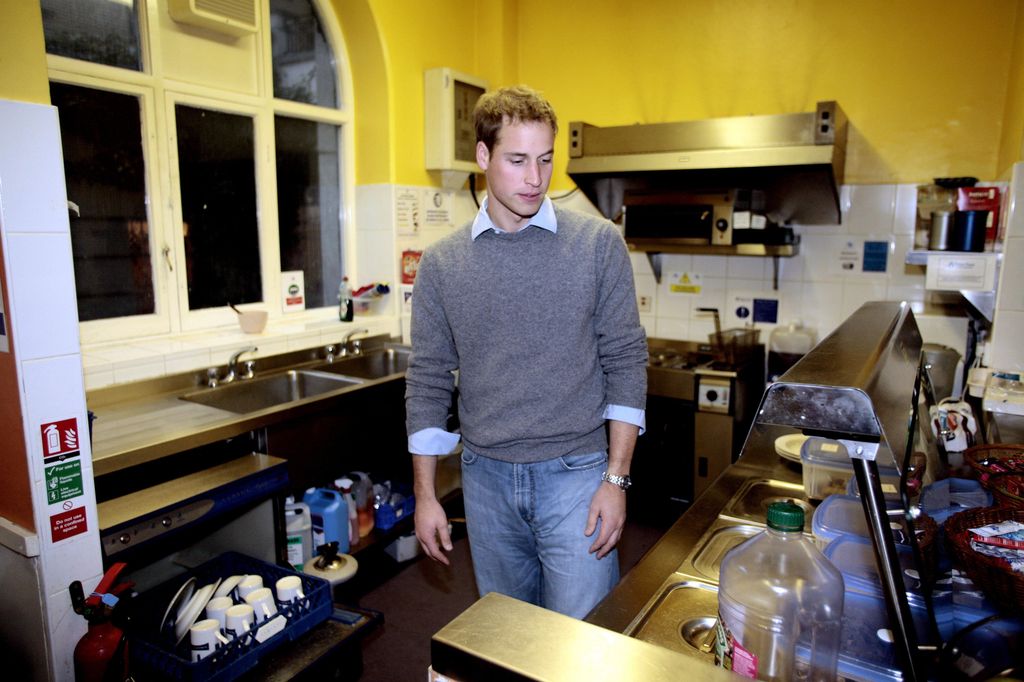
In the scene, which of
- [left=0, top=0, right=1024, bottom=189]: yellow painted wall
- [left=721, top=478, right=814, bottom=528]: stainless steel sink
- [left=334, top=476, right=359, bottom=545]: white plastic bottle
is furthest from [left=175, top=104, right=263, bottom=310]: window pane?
[left=721, top=478, right=814, bottom=528]: stainless steel sink

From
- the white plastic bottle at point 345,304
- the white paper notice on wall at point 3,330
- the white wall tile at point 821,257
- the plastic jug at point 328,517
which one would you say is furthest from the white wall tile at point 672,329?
the white paper notice on wall at point 3,330

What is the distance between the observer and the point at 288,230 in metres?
3.26

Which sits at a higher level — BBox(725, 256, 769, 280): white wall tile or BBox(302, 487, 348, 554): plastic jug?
BBox(725, 256, 769, 280): white wall tile

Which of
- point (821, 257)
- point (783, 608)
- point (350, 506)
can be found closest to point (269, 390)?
point (350, 506)

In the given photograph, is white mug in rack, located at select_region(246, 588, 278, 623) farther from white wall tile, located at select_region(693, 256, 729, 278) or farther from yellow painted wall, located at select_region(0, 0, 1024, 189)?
white wall tile, located at select_region(693, 256, 729, 278)

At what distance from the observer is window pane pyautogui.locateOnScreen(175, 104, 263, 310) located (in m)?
2.83

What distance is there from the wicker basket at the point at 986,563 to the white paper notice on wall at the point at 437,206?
9.51 feet

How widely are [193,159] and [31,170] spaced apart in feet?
4.83

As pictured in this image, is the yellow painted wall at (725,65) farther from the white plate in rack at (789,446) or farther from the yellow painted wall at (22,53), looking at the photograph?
the yellow painted wall at (22,53)

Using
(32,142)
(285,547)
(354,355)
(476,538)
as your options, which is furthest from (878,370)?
(354,355)

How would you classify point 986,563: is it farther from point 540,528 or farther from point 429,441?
point 429,441

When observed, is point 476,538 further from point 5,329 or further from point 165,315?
point 165,315

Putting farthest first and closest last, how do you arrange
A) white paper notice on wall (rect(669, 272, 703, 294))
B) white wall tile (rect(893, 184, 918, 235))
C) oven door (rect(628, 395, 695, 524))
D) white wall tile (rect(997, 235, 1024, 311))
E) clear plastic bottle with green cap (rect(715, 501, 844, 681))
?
white paper notice on wall (rect(669, 272, 703, 294))
oven door (rect(628, 395, 695, 524))
white wall tile (rect(893, 184, 918, 235))
white wall tile (rect(997, 235, 1024, 311))
clear plastic bottle with green cap (rect(715, 501, 844, 681))

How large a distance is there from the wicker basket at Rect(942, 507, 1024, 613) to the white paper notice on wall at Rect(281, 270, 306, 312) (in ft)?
9.19
